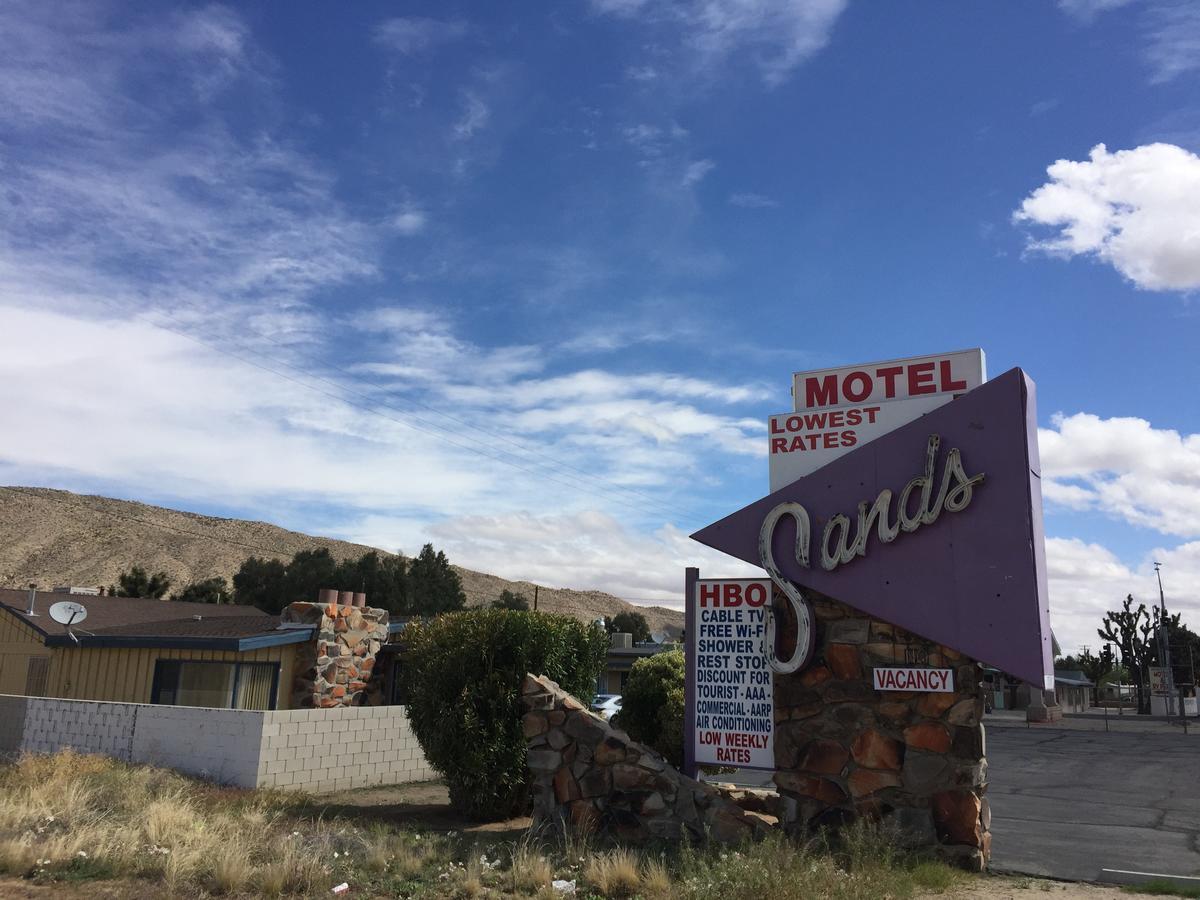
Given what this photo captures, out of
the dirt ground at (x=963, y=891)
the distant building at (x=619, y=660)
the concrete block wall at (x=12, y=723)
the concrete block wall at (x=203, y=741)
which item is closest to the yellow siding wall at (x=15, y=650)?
the concrete block wall at (x=12, y=723)

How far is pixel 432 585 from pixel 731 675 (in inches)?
1840

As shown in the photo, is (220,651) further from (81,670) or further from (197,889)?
(197,889)

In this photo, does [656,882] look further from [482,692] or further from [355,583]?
[355,583]

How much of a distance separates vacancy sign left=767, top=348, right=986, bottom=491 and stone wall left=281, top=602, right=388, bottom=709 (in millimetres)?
13115

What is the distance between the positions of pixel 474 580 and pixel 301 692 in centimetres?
9848

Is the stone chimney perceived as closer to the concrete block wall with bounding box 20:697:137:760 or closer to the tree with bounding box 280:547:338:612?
the concrete block wall with bounding box 20:697:137:760

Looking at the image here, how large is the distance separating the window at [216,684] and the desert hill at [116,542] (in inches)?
2073

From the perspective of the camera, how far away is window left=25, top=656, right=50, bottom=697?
82.8 ft

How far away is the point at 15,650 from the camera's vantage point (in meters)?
26.3

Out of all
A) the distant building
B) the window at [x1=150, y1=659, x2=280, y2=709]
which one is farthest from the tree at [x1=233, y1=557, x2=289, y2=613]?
the window at [x1=150, y1=659, x2=280, y2=709]

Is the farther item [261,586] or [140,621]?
[261,586]

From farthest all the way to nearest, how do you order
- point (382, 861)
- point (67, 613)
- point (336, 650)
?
point (67, 613) < point (336, 650) < point (382, 861)

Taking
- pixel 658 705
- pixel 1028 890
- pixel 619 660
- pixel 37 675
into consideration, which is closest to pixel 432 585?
pixel 619 660

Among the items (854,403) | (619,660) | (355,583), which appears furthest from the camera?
(355,583)
